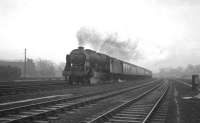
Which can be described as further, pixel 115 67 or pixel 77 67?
pixel 115 67

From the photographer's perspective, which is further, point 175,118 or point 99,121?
point 175,118

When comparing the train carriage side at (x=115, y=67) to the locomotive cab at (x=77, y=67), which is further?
the train carriage side at (x=115, y=67)

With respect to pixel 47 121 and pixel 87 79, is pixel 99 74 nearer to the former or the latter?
pixel 87 79

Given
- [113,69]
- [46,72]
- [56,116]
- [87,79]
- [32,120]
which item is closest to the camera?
[32,120]

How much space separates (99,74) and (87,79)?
302 centimetres

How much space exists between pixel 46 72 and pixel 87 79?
46.7 metres

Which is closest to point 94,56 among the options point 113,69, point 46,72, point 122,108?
point 113,69

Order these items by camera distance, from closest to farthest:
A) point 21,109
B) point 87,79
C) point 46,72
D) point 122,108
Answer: point 21,109, point 122,108, point 87,79, point 46,72

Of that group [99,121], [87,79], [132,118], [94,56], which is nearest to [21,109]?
[99,121]

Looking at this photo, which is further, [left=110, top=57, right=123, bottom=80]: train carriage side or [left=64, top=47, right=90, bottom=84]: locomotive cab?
[left=110, top=57, right=123, bottom=80]: train carriage side

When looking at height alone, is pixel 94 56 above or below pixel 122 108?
above

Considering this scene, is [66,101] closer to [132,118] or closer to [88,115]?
[88,115]

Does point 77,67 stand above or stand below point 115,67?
below

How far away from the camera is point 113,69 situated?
36.9m
